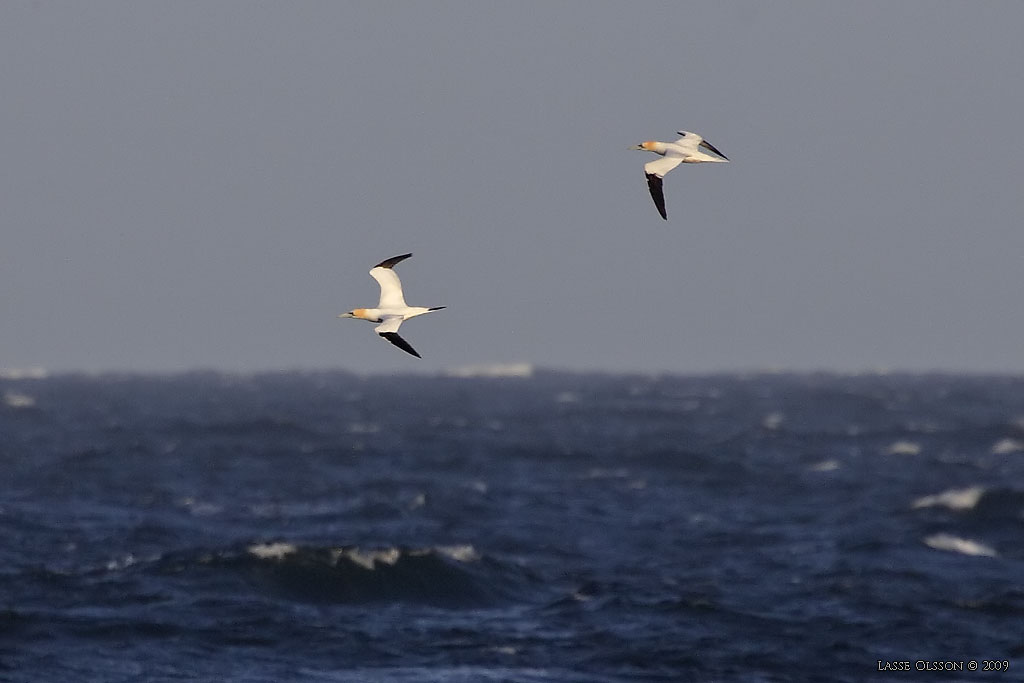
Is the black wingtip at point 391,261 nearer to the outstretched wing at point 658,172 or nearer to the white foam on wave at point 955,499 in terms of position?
the outstretched wing at point 658,172

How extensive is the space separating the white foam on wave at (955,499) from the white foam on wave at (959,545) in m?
6.03

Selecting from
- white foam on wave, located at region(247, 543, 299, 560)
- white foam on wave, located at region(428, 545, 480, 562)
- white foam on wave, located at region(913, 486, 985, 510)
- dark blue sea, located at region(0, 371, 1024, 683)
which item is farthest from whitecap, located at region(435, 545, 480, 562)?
white foam on wave, located at region(913, 486, 985, 510)

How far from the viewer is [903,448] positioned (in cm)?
8050

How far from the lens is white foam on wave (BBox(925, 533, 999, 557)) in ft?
143

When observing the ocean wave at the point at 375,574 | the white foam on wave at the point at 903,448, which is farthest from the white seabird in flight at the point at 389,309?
the white foam on wave at the point at 903,448

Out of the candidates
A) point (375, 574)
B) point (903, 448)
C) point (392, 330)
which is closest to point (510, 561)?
point (375, 574)

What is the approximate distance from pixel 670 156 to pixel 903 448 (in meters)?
61.2

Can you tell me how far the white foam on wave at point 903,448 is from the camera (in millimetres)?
77419

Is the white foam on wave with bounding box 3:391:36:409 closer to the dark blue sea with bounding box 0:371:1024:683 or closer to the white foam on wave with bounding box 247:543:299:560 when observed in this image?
the dark blue sea with bounding box 0:371:1024:683

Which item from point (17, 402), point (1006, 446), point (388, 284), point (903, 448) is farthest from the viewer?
point (17, 402)

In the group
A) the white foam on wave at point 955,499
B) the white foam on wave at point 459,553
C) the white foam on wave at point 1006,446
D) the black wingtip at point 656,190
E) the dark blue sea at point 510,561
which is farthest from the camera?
the white foam on wave at point 1006,446

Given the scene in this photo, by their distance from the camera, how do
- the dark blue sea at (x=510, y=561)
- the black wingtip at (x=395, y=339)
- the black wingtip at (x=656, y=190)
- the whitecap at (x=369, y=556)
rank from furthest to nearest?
the whitecap at (x=369, y=556)
the dark blue sea at (x=510, y=561)
the black wingtip at (x=656, y=190)
the black wingtip at (x=395, y=339)

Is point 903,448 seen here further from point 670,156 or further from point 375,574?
point 670,156

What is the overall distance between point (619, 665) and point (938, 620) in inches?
348
